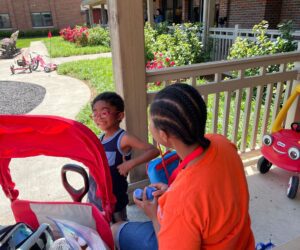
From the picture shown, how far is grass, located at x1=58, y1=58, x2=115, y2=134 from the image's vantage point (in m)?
5.43

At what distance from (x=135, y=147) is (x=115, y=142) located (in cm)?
13

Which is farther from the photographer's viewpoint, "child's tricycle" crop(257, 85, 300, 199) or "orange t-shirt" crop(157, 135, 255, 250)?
"child's tricycle" crop(257, 85, 300, 199)

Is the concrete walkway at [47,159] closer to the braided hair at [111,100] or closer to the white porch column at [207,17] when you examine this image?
the braided hair at [111,100]

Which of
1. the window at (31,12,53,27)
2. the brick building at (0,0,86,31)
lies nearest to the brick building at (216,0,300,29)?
the brick building at (0,0,86,31)

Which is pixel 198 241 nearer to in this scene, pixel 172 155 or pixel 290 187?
pixel 172 155

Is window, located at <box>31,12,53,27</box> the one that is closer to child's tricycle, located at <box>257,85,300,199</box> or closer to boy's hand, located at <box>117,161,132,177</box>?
child's tricycle, located at <box>257,85,300,199</box>

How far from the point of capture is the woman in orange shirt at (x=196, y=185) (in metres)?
0.88

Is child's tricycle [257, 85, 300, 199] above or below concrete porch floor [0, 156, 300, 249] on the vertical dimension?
above

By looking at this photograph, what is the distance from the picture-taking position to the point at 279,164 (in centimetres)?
250

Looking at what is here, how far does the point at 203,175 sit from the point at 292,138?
6.36ft

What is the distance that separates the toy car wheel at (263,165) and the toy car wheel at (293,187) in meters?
0.37

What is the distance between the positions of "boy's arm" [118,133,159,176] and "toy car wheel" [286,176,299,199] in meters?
1.49

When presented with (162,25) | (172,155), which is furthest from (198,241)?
(162,25)

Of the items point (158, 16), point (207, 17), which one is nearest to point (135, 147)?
point (207, 17)
